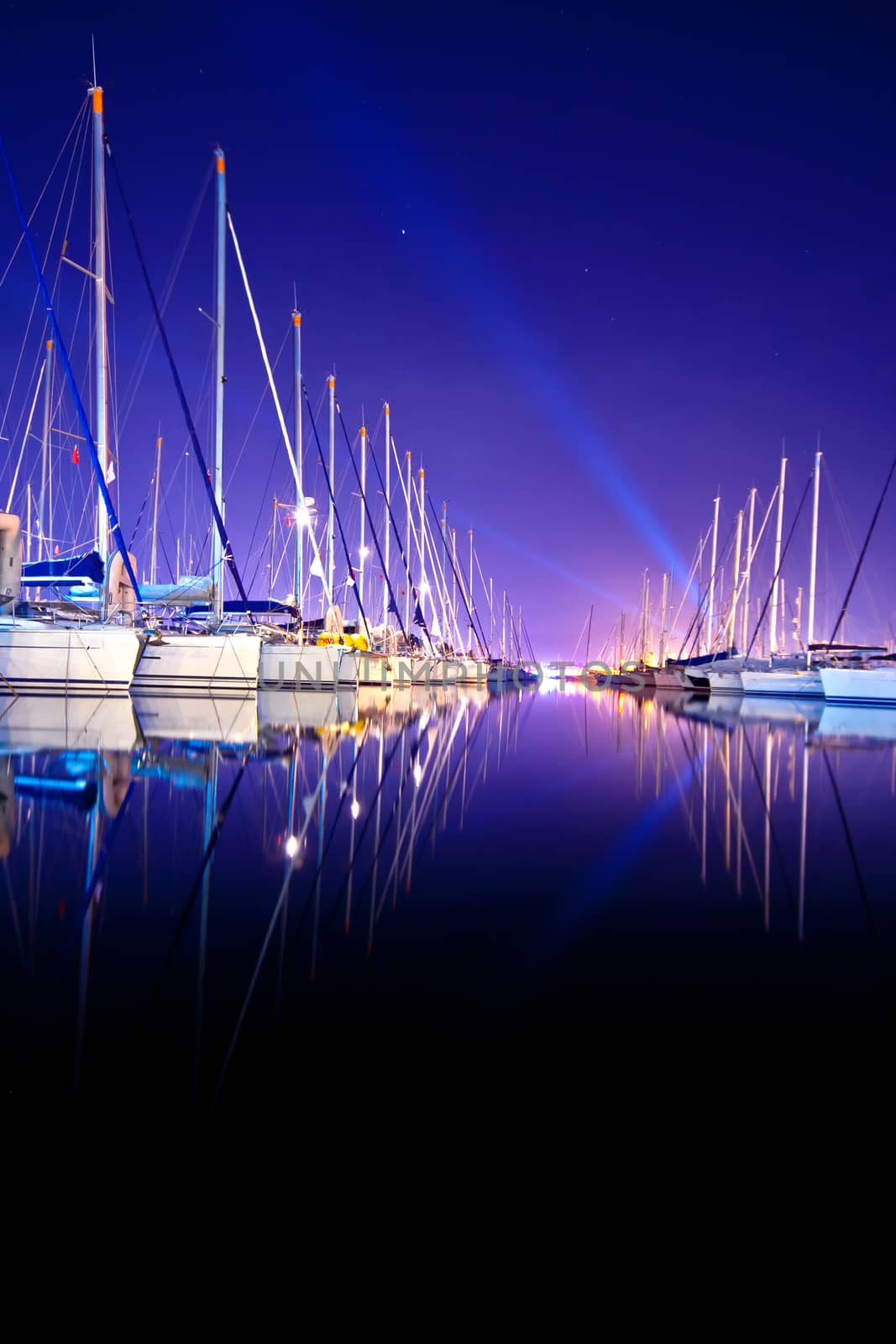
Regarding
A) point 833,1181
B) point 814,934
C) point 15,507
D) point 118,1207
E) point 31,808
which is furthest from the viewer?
point 15,507

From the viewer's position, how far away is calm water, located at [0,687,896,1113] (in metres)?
2.21

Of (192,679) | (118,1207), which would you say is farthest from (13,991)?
(192,679)

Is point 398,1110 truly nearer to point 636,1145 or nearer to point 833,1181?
point 636,1145

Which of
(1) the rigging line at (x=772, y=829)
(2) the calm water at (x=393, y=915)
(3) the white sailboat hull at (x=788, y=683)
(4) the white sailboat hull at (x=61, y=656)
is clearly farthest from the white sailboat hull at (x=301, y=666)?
(3) the white sailboat hull at (x=788, y=683)

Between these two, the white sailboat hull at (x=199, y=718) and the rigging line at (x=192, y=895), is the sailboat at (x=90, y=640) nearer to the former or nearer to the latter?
the white sailboat hull at (x=199, y=718)

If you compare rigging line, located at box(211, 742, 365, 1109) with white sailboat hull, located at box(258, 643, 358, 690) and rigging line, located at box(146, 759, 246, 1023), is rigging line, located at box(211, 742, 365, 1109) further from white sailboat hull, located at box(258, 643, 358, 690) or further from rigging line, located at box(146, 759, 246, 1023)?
white sailboat hull, located at box(258, 643, 358, 690)

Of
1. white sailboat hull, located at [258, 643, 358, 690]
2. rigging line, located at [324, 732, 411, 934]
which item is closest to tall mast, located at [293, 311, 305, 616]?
white sailboat hull, located at [258, 643, 358, 690]

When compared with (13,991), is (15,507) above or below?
above

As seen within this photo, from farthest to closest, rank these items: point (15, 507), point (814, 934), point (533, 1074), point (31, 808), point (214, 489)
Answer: point (15, 507), point (214, 489), point (31, 808), point (814, 934), point (533, 1074)

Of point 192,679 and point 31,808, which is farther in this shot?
point 192,679

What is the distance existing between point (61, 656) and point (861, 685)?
26.6m

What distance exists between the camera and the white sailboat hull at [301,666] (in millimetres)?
22922

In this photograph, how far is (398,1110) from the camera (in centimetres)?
183

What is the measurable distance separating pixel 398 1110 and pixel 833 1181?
3.19ft
